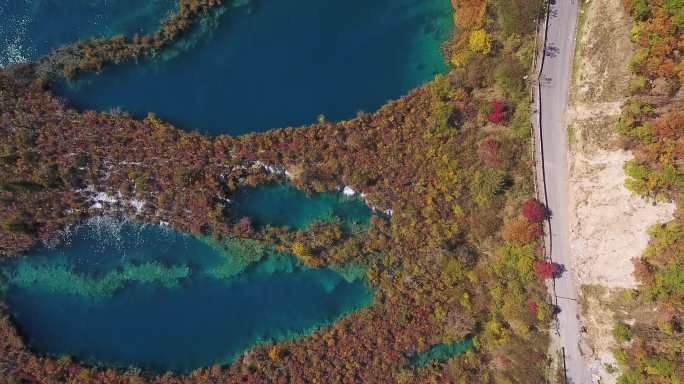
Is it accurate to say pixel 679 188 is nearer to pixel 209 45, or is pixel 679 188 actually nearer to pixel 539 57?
pixel 539 57

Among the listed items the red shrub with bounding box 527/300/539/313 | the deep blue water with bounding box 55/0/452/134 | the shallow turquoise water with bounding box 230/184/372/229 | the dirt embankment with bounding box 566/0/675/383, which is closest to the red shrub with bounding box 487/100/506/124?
the dirt embankment with bounding box 566/0/675/383

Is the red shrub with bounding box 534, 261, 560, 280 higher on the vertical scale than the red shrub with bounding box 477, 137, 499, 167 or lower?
lower

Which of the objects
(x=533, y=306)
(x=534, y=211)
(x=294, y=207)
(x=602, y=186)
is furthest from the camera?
(x=294, y=207)

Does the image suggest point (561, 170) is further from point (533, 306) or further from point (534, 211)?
point (533, 306)

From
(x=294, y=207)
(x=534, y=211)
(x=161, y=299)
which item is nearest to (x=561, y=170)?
(x=534, y=211)

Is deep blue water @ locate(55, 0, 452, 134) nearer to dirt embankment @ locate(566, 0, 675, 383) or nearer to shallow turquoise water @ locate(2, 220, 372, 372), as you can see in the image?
shallow turquoise water @ locate(2, 220, 372, 372)

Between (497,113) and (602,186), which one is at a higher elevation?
(497,113)
